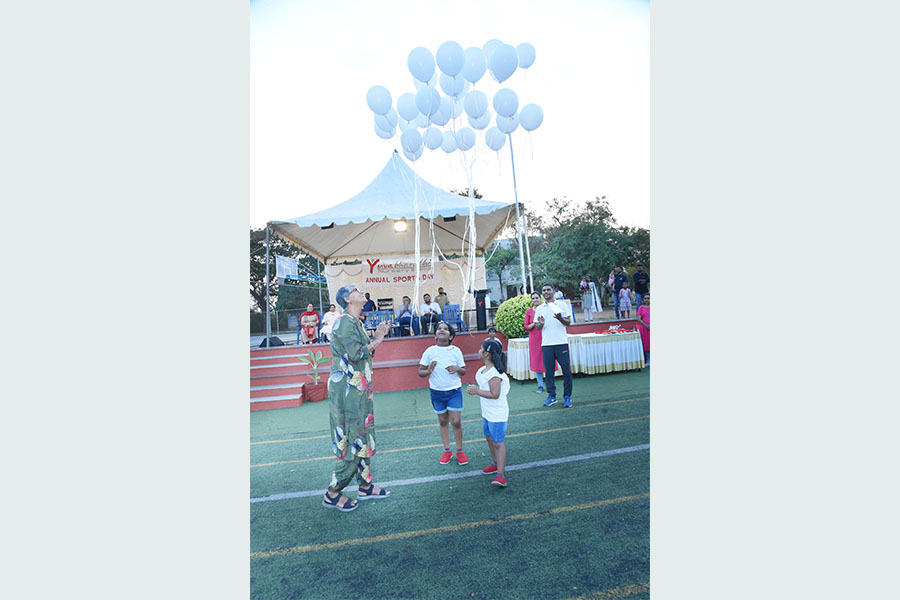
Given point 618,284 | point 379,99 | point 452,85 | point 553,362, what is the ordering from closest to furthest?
point 452,85 < point 379,99 < point 553,362 < point 618,284

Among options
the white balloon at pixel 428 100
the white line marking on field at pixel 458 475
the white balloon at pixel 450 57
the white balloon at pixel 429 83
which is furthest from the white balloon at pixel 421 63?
the white line marking on field at pixel 458 475

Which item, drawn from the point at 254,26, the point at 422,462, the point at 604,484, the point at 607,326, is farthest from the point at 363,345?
the point at 607,326

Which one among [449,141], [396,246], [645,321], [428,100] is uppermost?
[428,100]

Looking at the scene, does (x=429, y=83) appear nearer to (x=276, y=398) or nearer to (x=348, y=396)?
(x=348, y=396)

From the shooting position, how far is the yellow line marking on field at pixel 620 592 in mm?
1749

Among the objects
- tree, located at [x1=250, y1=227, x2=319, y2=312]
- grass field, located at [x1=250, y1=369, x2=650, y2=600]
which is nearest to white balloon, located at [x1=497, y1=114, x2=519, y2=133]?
grass field, located at [x1=250, y1=369, x2=650, y2=600]

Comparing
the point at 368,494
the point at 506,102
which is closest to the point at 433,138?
the point at 506,102

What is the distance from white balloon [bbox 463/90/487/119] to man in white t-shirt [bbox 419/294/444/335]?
4.09 m

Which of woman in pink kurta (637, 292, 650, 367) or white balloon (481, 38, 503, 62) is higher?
white balloon (481, 38, 503, 62)

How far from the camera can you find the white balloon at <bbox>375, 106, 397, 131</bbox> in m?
→ 4.98

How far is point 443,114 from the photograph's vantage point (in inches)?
197

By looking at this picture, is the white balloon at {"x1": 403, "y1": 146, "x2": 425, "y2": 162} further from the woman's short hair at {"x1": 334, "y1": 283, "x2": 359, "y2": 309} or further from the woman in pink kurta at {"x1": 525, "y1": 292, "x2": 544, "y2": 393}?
the woman's short hair at {"x1": 334, "y1": 283, "x2": 359, "y2": 309}

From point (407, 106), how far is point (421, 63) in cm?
101

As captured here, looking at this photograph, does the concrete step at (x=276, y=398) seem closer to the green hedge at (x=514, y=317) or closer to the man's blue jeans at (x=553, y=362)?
the green hedge at (x=514, y=317)
